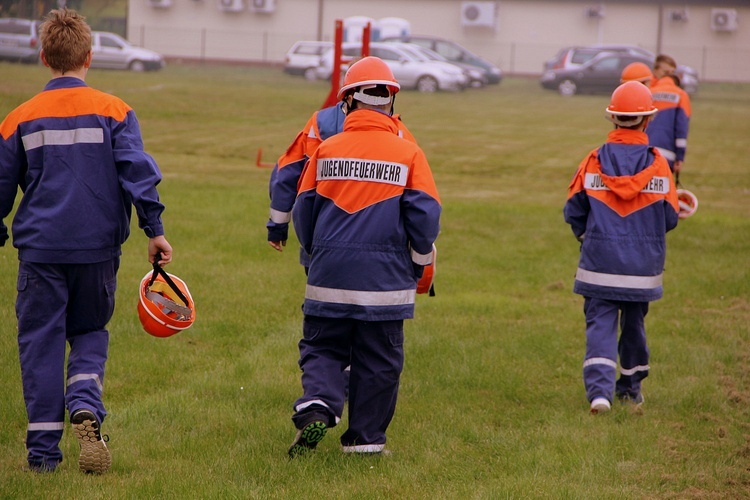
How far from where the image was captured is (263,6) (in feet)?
170

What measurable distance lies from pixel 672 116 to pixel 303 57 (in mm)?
32187

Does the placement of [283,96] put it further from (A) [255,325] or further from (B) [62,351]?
(B) [62,351]

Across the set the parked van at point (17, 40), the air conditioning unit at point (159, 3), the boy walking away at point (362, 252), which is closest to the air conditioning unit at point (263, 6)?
the air conditioning unit at point (159, 3)

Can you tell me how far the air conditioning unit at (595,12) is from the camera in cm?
5034

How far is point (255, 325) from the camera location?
7578mm

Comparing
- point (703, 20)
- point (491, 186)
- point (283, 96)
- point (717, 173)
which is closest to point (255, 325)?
point (491, 186)

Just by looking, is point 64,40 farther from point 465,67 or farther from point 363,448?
point 465,67

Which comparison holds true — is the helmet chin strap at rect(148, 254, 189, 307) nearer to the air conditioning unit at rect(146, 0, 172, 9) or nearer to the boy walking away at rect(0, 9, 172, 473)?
the boy walking away at rect(0, 9, 172, 473)

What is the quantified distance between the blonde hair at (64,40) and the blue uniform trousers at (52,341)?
920 mm

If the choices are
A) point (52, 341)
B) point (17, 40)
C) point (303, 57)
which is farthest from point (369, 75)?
point (303, 57)

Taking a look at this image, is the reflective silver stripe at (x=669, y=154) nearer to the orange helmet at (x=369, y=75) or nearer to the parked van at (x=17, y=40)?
the orange helmet at (x=369, y=75)

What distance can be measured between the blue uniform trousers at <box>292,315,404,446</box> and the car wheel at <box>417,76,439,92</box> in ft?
103

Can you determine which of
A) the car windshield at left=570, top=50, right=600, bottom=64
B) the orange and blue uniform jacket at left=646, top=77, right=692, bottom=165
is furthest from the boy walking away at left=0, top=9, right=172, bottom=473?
the car windshield at left=570, top=50, right=600, bottom=64

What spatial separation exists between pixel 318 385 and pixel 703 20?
170 ft
